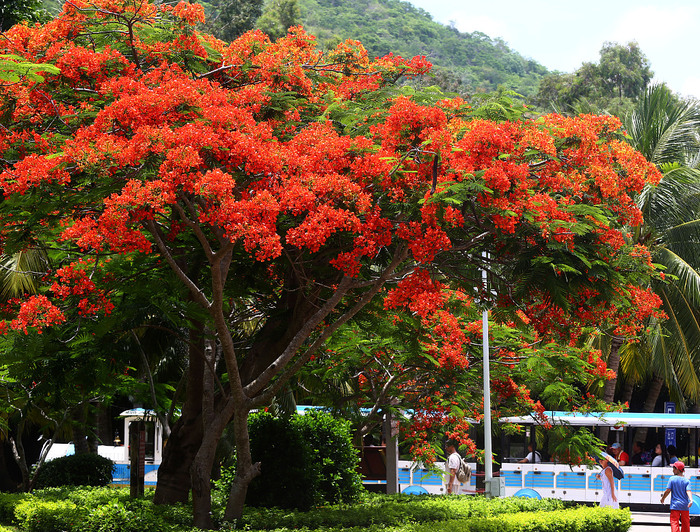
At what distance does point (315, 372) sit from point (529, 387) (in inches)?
231

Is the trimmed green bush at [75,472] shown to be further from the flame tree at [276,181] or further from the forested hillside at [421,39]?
the forested hillside at [421,39]

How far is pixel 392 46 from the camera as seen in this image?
7581cm

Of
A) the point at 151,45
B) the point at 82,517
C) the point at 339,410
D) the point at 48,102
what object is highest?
the point at 151,45

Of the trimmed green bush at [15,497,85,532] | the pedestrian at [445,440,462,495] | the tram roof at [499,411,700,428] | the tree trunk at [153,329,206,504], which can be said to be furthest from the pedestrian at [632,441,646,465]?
the trimmed green bush at [15,497,85,532]

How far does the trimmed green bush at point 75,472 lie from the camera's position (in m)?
18.6

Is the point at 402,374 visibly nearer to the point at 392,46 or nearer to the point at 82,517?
the point at 82,517

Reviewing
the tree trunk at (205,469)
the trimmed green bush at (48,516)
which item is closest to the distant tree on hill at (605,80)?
the tree trunk at (205,469)

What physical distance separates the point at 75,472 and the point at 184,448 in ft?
25.0

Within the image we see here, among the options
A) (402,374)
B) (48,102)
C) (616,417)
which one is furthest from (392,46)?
(48,102)

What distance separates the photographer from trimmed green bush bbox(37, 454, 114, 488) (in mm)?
18641

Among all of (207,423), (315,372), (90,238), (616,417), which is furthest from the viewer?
(616,417)

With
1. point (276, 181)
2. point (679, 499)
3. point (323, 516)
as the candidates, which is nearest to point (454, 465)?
point (679, 499)

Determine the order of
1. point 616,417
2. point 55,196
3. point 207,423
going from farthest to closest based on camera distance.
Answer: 1. point 616,417
2. point 207,423
3. point 55,196

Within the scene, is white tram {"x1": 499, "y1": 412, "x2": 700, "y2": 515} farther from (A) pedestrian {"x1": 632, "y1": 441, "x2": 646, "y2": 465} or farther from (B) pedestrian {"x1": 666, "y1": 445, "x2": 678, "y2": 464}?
(B) pedestrian {"x1": 666, "y1": 445, "x2": 678, "y2": 464}
